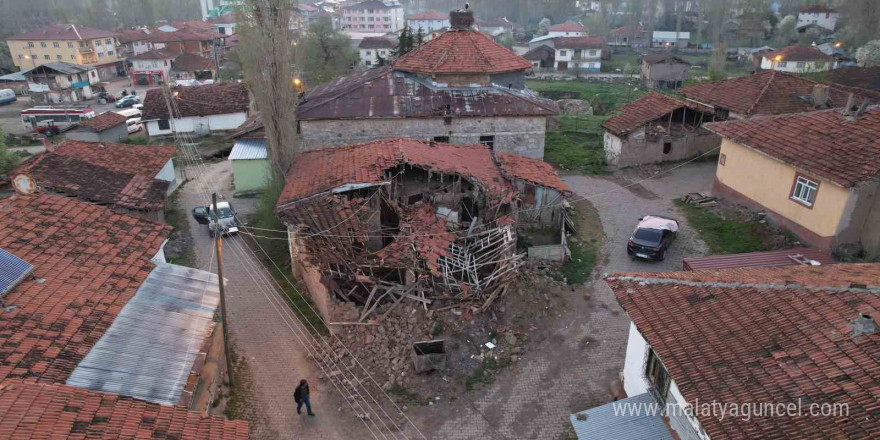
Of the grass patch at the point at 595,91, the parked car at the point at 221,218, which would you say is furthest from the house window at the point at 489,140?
the grass patch at the point at 595,91

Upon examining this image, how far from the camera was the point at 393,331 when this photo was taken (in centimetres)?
1480

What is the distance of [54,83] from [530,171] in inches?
2176

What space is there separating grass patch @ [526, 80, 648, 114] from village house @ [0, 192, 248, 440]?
139ft

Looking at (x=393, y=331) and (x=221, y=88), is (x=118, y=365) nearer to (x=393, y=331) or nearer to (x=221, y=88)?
(x=393, y=331)

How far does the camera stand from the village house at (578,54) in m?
69.5

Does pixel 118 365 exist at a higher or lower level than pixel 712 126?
lower

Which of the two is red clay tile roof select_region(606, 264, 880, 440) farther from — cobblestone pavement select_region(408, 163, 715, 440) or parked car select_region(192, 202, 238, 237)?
parked car select_region(192, 202, 238, 237)

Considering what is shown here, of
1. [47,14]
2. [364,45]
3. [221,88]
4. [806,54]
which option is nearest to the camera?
[221,88]

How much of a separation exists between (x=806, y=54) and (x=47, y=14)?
407 feet

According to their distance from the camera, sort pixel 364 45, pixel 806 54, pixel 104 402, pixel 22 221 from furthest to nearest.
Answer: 1. pixel 364 45
2. pixel 806 54
3. pixel 22 221
4. pixel 104 402

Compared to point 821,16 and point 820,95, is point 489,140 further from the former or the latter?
point 821,16

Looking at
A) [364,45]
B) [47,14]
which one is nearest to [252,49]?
[364,45]

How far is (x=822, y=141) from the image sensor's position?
18.3 m

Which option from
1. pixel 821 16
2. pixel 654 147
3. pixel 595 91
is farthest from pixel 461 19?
pixel 821 16
